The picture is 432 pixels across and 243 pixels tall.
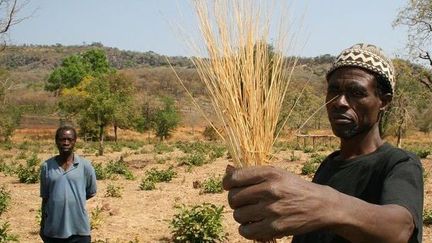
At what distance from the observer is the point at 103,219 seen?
28.9 feet

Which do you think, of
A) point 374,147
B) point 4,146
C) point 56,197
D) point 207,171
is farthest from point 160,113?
point 374,147

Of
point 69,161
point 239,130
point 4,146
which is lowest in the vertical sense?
point 4,146

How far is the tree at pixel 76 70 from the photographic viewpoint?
197 feet

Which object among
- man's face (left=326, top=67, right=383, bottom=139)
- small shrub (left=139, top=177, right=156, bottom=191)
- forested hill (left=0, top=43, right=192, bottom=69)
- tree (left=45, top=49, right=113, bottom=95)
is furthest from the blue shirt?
forested hill (left=0, top=43, right=192, bottom=69)

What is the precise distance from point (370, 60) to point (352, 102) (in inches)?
6.2

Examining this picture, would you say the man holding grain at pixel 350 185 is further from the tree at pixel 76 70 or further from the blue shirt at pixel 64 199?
the tree at pixel 76 70

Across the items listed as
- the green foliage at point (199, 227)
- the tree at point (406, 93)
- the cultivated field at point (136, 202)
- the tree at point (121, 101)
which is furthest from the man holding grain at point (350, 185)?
the tree at point (121, 101)

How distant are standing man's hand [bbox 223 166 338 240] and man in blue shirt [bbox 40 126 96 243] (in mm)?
3510

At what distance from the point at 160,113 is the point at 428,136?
28437 millimetres

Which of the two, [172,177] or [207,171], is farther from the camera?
[207,171]

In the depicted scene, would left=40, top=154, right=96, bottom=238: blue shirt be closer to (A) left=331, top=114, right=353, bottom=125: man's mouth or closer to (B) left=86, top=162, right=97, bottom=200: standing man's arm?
(B) left=86, top=162, right=97, bottom=200: standing man's arm

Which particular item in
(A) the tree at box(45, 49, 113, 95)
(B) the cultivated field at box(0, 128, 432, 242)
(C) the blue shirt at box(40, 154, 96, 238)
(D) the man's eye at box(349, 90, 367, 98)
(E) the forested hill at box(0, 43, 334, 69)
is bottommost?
(B) the cultivated field at box(0, 128, 432, 242)

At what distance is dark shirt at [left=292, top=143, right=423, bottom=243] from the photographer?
4.31ft

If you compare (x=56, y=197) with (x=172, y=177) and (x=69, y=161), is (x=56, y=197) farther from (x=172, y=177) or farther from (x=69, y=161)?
(x=172, y=177)
